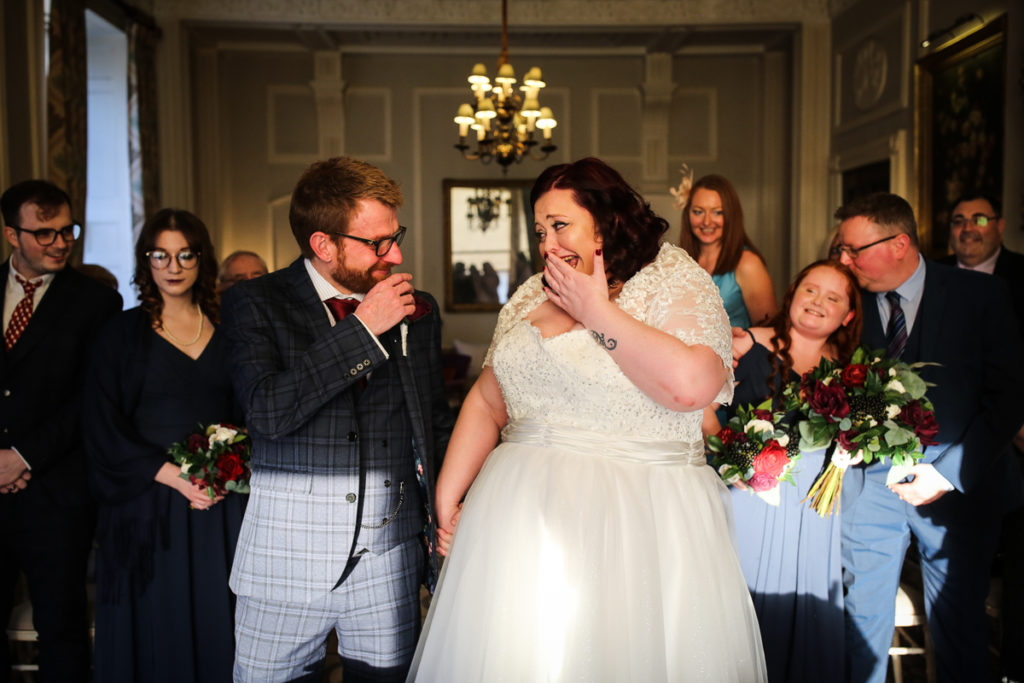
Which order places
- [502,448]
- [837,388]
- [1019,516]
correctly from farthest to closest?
[1019,516], [837,388], [502,448]

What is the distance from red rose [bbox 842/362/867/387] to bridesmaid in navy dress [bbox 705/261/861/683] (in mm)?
328

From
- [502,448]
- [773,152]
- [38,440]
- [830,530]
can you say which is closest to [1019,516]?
[830,530]

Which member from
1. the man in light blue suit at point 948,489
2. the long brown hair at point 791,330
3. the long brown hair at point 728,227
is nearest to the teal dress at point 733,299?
the long brown hair at point 728,227

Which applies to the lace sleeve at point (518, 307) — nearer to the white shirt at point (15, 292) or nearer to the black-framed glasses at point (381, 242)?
the black-framed glasses at point (381, 242)

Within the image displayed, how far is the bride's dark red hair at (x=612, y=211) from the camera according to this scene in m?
1.96

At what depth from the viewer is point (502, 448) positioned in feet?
6.89

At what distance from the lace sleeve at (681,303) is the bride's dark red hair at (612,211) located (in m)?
0.05

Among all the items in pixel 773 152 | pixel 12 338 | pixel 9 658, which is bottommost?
pixel 9 658

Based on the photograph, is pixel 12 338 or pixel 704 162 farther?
pixel 704 162

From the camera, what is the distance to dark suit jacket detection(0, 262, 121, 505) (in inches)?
114

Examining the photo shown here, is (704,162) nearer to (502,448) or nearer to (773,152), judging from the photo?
(773,152)

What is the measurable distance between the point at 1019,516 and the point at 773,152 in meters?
6.75

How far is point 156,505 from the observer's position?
9.07 feet

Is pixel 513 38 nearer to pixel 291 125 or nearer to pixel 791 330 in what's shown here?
pixel 291 125
